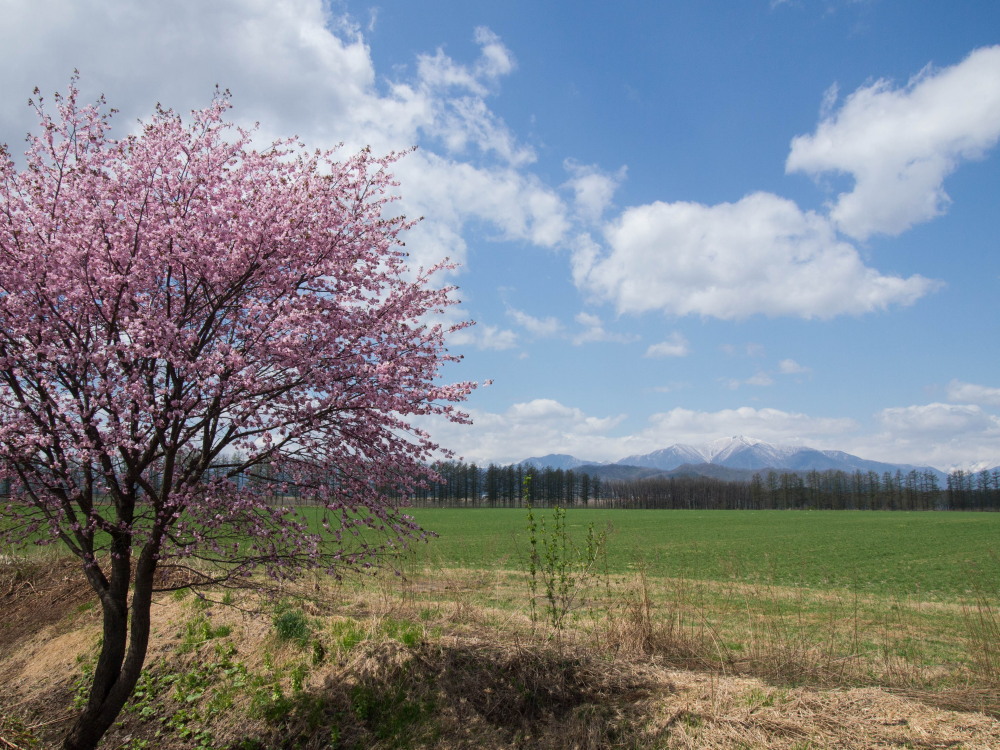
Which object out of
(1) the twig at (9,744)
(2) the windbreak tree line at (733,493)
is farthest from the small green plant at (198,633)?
(2) the windbreak tree line at (733,493)

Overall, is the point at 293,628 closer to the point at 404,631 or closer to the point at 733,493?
the point at 404,631

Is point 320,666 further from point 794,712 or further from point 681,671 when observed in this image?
point 794,712

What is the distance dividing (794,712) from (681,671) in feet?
5.79

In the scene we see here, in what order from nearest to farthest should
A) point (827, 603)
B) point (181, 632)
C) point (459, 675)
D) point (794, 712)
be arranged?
1. point (794, 712)
2. point (459, 675)
3. point (181, 632)
4. point (827, 603)

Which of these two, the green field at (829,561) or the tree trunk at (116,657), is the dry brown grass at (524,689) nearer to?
the tree trunk at (116,657)

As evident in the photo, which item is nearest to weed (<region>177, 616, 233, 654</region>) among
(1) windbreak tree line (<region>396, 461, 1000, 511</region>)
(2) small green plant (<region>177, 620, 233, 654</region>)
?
(2) small green plant (<region>177, 620, 233, 654</region>)

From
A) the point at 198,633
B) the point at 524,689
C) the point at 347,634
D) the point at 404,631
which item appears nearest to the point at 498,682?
the point at 524,689

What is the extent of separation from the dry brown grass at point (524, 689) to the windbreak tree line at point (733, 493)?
148m

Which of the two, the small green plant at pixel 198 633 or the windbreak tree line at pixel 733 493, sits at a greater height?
the small green plant at pixel 198 633

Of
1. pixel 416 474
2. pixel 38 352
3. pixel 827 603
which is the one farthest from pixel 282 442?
pixel 827 603

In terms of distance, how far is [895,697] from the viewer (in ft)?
22.4

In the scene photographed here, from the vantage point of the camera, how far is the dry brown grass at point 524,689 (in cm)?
638

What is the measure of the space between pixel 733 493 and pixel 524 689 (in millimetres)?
196658

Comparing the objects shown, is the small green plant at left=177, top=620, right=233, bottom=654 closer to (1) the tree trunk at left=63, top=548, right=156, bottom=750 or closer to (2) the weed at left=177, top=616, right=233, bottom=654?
(2) the weed at left=177, top=616, right=233, bottom=654
